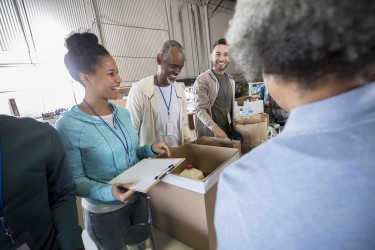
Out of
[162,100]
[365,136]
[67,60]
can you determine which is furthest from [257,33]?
[162,100]

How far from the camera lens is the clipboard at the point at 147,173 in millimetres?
729

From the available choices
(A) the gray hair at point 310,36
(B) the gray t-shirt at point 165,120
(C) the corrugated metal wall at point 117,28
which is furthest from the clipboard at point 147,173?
(C) the corrugated metal wall at point 117,28

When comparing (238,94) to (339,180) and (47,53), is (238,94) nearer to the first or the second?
(47,53)

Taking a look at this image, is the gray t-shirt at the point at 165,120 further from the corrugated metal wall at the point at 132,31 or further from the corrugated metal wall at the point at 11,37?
the corrugated metal wall at the point at 132,31

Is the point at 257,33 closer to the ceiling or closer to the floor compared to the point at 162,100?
closer to the ceiling

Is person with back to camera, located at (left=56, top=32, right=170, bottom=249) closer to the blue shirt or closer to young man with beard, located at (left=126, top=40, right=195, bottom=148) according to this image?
young man with beard, located at (left=126, top=40, right=195, bottom=148)

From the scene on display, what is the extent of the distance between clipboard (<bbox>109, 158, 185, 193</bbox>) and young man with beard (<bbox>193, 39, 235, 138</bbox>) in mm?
1014

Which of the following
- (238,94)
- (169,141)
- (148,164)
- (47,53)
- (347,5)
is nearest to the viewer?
(347,5)

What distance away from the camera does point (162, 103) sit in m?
1.57

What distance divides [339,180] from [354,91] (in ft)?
0.45

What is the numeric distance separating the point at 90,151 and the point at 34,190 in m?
0.29

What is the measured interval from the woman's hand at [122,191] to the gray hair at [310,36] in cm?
62

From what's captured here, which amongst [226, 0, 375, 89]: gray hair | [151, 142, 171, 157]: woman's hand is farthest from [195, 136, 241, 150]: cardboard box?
[226, 0, 375, 89]: gray hair

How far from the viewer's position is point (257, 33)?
344mm
